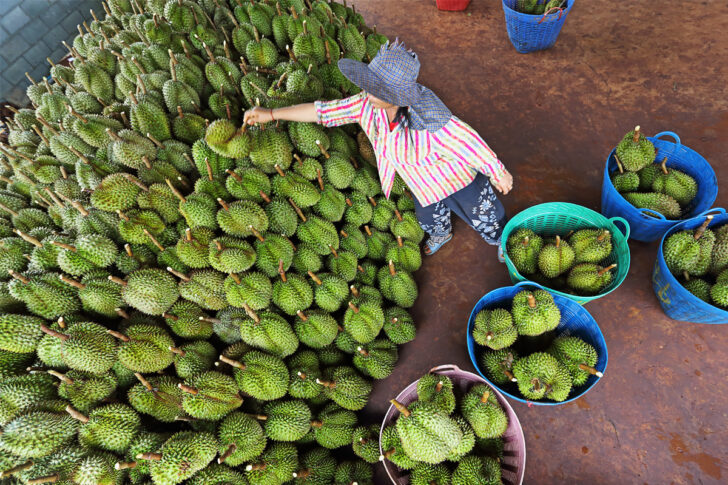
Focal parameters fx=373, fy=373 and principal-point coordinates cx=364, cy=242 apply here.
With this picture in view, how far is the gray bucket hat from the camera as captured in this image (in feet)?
6.55

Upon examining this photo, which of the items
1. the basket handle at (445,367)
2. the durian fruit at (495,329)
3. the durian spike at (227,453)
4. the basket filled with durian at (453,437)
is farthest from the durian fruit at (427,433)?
the durian spike at (227,453)

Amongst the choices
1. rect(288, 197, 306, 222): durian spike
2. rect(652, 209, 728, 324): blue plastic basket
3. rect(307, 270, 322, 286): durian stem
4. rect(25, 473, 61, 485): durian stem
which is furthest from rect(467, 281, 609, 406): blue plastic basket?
rect(25, 473, 61, 485): durian stem

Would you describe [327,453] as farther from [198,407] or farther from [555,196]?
[555,196]

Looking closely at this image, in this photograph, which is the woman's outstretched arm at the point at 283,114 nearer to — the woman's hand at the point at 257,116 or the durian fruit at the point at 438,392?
the woman's hand at the point at 257,116

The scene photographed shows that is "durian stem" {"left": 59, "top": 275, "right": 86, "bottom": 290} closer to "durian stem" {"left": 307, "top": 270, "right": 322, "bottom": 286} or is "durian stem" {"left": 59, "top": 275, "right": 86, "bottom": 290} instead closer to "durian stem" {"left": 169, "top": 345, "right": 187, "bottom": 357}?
"durian stem" {"left": 169, "top": 345, "right": 187, "bottom": 357}

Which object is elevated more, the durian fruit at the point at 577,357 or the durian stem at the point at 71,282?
the durian stem at the point at 71,282

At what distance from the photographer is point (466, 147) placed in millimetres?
2387

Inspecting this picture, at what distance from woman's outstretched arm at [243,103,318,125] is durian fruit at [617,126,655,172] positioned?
238 centimetres

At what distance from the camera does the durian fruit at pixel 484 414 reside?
2246 mm

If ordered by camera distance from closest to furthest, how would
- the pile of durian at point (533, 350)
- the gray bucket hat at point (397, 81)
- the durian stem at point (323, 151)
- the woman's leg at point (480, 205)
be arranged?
the gray bucket hat at point (397, 81) → the pile of durian at point (533, 350) → the durian stem at point (323, 151) → the woman's leg at point (480, 205)

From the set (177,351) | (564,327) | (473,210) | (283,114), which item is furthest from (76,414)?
(564,327)

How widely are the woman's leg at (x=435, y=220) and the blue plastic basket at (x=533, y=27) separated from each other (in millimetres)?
2736

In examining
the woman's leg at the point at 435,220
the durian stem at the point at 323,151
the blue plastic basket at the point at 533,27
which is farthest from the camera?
the blue plastic basket at the point at 533,27

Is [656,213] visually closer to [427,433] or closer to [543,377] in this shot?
[543,377]
